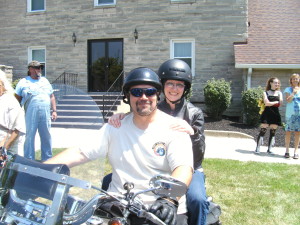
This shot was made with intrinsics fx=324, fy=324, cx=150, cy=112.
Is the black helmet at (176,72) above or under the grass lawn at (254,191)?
above

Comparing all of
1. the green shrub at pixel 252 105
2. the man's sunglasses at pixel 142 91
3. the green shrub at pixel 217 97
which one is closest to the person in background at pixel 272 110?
the green shrub at pixel 252 105

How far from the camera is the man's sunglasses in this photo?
7.34 ft

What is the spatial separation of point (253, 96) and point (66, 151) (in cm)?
975

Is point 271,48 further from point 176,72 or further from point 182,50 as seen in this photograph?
point 176,72

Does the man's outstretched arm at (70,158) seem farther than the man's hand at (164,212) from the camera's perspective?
Yes

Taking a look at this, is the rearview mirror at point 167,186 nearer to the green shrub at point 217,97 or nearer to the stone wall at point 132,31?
the green shrub at point 217,97

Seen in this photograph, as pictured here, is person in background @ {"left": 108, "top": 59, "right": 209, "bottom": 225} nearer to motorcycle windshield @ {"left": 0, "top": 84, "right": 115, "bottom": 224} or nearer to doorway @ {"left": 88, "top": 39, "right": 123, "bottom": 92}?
motorcycle windshield @ {"left": 0, "top": 84, "right": 115, "bottom": 224}

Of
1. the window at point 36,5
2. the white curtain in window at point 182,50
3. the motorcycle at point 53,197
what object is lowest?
the motorcycle at point 53,197

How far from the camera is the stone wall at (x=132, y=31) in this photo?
1271cm

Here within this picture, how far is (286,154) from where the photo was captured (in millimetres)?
7312

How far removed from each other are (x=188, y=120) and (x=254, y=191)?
2.48 meters

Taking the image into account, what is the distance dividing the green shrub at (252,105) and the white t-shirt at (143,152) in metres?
9.12

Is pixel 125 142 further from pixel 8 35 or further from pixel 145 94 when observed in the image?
pixel 8 35

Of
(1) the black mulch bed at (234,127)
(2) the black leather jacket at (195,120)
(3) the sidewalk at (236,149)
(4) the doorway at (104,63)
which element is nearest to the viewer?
(2) the black leather jacket at (195,120)
